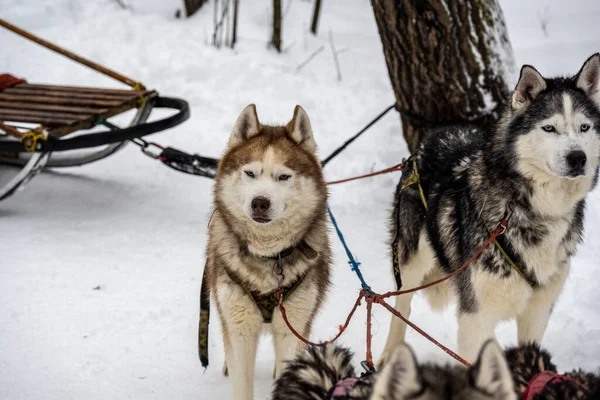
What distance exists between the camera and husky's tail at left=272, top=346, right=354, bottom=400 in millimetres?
2188

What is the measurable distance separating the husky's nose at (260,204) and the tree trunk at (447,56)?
9.32ft

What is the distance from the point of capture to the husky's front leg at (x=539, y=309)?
3202mm

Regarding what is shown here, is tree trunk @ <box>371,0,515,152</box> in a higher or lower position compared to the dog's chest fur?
higher

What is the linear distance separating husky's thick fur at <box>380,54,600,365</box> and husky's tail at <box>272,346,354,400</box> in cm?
114

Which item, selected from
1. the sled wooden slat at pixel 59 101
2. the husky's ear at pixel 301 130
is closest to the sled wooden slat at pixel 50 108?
the sled wooden slat at pixel 59 101

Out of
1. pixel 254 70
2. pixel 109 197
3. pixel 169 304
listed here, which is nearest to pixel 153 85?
pixel 254 70

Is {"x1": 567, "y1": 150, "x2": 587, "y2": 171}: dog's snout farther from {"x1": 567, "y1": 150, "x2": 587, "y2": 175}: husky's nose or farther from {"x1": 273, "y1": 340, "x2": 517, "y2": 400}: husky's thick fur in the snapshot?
{"x1": 273, "y1": 340, "x2": 517, "y2": 400}: husky's thick fur

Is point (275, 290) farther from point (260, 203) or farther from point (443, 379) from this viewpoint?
point (443, 379)

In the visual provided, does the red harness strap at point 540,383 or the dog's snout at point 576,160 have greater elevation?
the dog's snout at point 576,160

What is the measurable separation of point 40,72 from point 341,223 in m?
5.21

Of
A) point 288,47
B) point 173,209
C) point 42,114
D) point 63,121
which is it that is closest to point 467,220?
point 173,209

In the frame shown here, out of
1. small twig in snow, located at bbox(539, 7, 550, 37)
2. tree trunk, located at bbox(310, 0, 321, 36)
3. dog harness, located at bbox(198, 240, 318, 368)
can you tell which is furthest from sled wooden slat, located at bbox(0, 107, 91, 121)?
small twig in snow, located at bbox(539, 7, 550, 37)

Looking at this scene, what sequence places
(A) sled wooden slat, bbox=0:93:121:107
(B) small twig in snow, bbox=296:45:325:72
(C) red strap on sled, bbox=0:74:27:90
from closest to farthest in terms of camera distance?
(A) sled wooden slat, bbox=0:93:121:107 < (C) red strap on sled, bbox=0:74:27:90 < (B) small twig in snow, bbox=296:45:325:72

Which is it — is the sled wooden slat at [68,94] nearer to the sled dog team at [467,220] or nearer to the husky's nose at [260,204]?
the sled dog team at [467,220]
